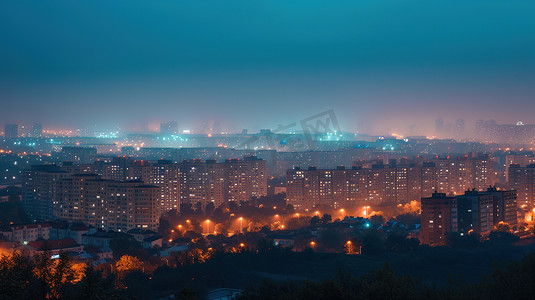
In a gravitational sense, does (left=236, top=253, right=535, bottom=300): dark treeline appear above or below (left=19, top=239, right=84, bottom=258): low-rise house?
above

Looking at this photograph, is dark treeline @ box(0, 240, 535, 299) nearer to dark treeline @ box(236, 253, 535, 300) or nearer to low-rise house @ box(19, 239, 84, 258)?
dark treeline @ box(236, 253, 535, 300)

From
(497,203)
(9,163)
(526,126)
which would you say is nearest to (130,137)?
(9,163)

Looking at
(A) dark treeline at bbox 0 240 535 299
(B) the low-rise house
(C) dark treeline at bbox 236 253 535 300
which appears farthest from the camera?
(B) the low-rise house

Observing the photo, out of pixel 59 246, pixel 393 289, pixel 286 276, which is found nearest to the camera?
pixel 393 289

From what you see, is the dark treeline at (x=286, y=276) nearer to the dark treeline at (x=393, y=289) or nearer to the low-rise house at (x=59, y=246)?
the dark treeline at (x=393, y=289)

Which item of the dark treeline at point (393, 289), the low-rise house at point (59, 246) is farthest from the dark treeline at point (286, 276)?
the low-rise house at point (59, 246)

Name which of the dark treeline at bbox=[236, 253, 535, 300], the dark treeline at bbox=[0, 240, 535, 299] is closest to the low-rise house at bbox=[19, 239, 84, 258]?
the dark treeline at bbox=[0, 240, 535, 299]

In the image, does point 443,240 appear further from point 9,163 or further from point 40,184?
point 9,163

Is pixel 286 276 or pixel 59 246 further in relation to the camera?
pixel 59 246

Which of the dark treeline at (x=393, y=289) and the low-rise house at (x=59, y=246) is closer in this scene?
the dark treeline at (x=393, y=289)

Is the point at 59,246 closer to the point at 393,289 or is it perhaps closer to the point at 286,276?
the point at 286,276

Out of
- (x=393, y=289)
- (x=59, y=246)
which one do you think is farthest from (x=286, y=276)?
(x=393, y=289)
